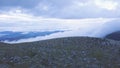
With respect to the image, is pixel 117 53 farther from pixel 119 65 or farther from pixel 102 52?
pixel 119 65

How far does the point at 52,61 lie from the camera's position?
126ft

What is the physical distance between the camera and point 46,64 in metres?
37.2

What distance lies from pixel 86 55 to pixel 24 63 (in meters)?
8.88

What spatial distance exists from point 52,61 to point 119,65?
25.5ft

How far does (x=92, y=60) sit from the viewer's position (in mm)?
39500

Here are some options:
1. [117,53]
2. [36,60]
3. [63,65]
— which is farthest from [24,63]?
[117,53]

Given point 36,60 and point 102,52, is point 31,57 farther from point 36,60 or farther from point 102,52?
point 102,52

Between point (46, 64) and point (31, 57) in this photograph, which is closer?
point (46, 64)

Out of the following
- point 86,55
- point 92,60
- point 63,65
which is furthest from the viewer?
point 86,55

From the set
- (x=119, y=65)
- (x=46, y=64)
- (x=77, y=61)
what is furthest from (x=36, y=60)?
(x=119, y=65)

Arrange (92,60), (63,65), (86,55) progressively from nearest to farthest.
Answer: (63,65), (92,60), (86,55)

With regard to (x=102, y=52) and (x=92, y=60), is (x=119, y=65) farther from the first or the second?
(x=102, y=52)

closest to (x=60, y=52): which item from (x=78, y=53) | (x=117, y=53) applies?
(x=78, y=53)

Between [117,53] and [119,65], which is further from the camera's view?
[117,53]
